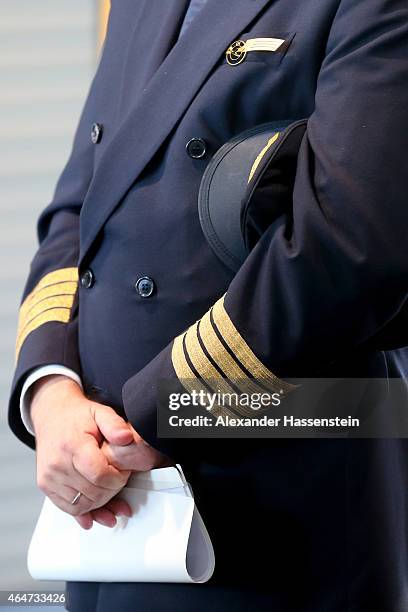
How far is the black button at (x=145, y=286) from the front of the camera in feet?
3.18

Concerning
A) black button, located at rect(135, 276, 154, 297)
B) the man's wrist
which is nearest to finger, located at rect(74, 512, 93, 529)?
the man's wrist

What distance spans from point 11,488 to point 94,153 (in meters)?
1.07

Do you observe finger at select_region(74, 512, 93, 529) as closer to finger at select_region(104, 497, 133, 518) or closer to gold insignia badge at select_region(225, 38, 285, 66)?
finger at select_region(104, 497, 133, 518)

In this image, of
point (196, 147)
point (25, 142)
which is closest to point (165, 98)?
point (196, 147)

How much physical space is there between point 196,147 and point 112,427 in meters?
0.28

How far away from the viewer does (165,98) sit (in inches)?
38.3

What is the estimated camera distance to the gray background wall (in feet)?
6.60

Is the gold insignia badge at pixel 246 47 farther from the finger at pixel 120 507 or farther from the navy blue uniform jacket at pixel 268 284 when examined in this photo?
the finger at pixel 120 507

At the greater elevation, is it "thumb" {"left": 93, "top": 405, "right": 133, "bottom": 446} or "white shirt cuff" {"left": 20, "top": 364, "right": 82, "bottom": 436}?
"thumb" {"left": 93, "top": 405, "right": 133, "bottom": 446}

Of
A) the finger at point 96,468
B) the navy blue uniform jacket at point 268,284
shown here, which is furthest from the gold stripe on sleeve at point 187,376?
the finger at point 96,468

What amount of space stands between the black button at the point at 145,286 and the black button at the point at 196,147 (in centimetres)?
13

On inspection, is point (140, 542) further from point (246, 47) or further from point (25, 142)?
point (25, 142)

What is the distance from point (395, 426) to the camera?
0.99 m

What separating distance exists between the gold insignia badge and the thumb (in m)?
0.36
